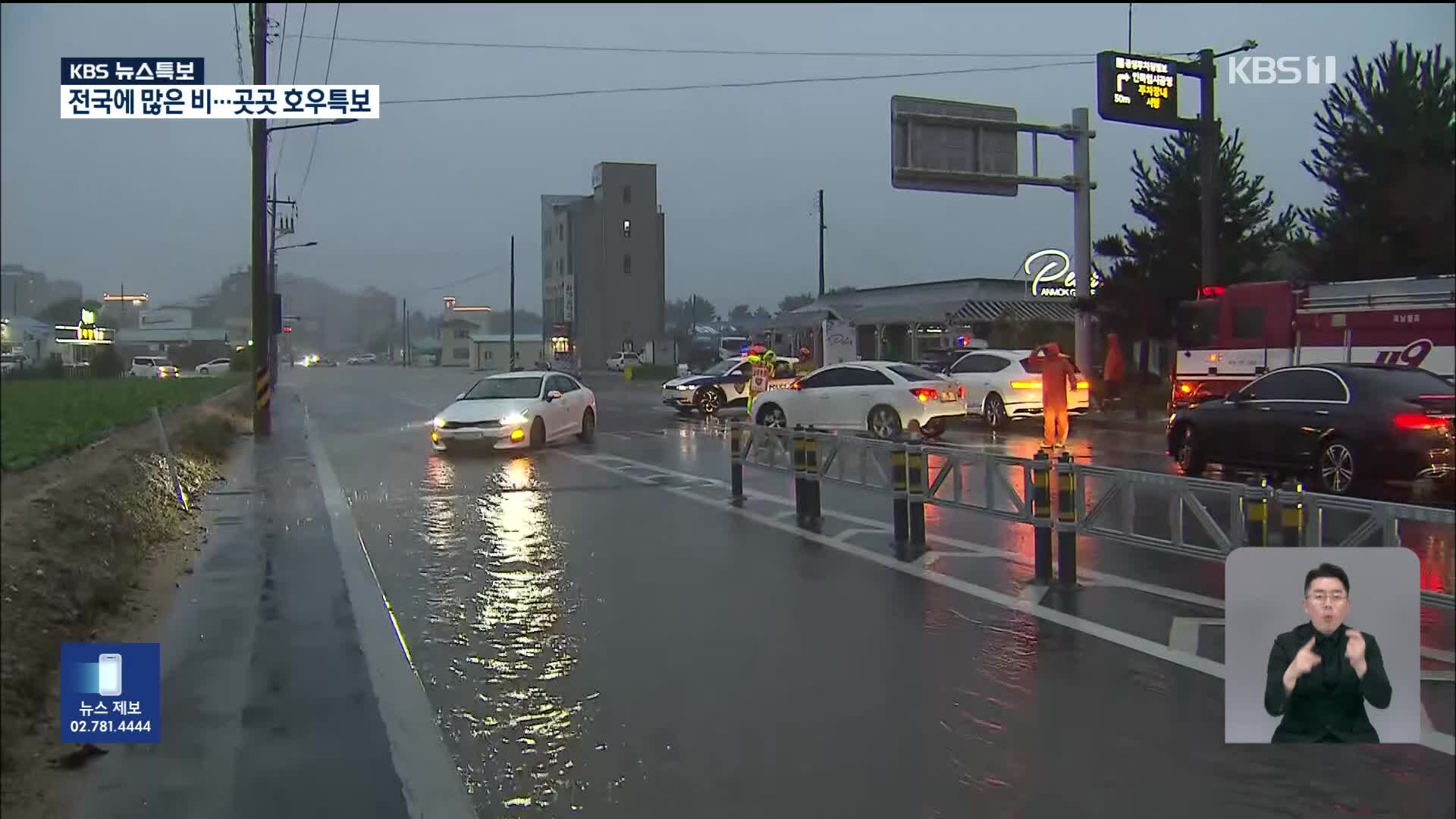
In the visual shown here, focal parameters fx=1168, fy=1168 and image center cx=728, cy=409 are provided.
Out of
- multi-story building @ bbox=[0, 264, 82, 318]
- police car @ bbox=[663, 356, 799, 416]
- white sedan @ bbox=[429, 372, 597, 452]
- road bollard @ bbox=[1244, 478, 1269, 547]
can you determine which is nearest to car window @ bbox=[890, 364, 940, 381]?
white sedan @ bbox=[429, 372, 597, 452]

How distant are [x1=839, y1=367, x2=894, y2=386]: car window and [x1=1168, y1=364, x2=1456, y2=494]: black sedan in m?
6.55

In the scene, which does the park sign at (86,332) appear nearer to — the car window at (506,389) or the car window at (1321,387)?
the car window at (1321,387)

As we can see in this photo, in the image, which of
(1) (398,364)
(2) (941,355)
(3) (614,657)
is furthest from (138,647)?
(1) (398,364)

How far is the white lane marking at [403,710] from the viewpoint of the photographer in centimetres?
478

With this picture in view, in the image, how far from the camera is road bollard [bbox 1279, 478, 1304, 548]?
5.91 metres

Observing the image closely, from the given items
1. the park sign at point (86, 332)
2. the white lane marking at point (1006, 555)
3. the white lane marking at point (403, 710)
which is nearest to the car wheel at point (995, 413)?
the white lane marking at point (1006, 555)

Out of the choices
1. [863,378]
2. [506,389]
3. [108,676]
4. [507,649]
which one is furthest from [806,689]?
[506,389]

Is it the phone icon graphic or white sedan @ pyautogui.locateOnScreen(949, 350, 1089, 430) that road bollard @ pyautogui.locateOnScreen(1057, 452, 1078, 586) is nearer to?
the phone icon graphic

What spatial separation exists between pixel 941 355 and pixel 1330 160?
11.1 m

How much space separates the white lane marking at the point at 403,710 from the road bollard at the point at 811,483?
4.40 metres

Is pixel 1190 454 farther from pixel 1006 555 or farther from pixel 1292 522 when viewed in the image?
pixel 1292 522

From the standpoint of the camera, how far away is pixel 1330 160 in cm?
1628

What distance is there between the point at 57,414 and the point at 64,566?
1.83 metres

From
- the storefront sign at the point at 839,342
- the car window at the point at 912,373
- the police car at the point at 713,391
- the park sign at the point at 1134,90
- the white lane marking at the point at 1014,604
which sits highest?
the park sign at the point at 1134,90
